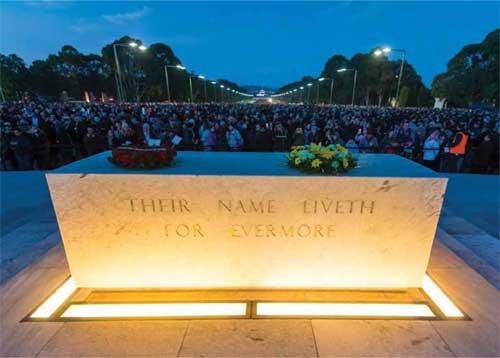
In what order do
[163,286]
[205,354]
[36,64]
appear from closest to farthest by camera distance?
[205,354] → [163,286] → [36,64]

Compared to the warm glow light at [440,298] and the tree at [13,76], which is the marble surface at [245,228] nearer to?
the warm glow light at [440,298]

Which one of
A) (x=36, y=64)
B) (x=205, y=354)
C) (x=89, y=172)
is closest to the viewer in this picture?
(x=205, y=354)

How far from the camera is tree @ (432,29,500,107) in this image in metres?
43.0

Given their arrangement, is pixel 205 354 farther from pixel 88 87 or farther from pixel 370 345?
pixel 88 87

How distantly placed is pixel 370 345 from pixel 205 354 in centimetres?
181

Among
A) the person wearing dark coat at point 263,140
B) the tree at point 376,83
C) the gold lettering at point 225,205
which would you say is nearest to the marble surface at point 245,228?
the gold lettering at point 225,205

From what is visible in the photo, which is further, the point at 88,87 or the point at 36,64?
the point at 88,87

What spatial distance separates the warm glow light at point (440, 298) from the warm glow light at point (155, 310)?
2.55 metres

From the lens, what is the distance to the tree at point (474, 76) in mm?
43031

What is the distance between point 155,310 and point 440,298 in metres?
3.81

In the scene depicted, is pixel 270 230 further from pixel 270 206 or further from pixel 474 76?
pixel 474 76

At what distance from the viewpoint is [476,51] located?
158 ft

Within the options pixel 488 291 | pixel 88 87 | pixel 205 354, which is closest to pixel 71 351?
pixel 205 354

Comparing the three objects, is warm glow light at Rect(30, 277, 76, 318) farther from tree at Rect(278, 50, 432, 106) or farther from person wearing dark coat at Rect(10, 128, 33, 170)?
tree at Rect(278, 50, 432, 106)
